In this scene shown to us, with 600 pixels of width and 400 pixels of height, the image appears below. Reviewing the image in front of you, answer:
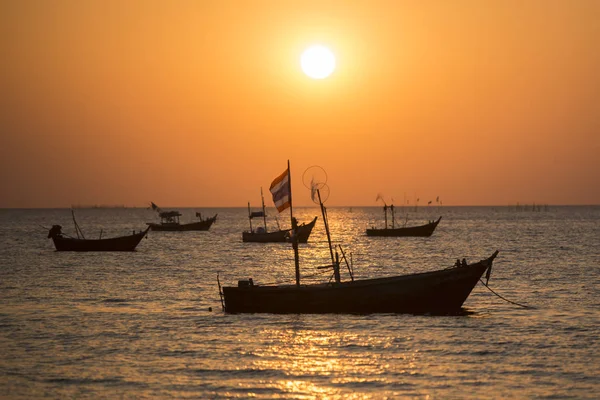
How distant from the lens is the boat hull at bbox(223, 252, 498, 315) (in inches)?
1330

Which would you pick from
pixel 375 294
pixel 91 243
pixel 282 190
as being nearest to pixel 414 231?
pixel 91 243

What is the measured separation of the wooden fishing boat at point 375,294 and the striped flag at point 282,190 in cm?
126

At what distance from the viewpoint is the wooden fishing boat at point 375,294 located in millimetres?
33781

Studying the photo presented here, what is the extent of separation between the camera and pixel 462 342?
28844 millimetres

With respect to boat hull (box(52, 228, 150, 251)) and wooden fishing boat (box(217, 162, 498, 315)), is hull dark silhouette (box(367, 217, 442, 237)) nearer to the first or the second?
boat hull (box(52, 228, 150, 251))

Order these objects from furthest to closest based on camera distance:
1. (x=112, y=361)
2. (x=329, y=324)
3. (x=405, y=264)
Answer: (x=405, y=264) < (x=329, y=324) < (x=112, y=361)

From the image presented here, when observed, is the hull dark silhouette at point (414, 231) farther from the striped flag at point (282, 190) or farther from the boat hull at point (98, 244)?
the striped flag at point (282, 190)

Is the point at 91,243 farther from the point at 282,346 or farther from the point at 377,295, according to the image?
the point at 282,346

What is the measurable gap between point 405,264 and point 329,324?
41.2 meters

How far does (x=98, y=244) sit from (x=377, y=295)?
189 ft

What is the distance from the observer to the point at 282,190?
34.9 m

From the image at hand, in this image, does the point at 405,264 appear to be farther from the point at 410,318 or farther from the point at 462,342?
the point at 462,342

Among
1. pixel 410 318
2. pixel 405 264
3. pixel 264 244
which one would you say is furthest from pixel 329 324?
pixel 264 244

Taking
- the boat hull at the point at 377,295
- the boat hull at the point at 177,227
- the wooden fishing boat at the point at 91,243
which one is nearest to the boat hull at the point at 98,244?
the wooden fishing boat at the point at 91,243
